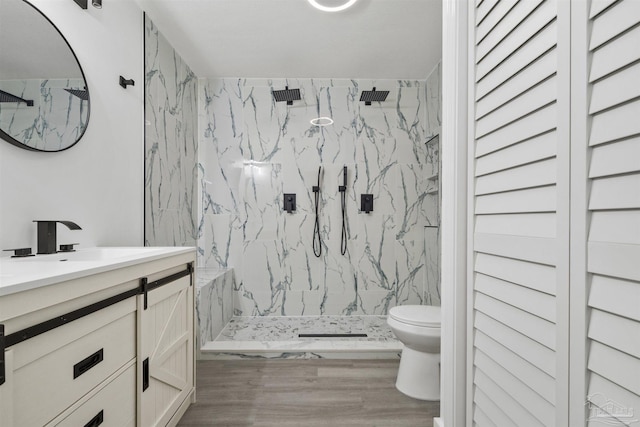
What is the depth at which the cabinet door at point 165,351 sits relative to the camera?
50.1 inches

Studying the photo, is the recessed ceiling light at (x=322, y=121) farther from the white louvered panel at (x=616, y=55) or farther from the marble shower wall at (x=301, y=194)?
the white louvered panel at (x=616, y=55)

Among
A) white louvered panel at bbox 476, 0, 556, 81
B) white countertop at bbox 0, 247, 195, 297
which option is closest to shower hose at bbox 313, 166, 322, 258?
white countertop at bbox 0, 247, 195, 297

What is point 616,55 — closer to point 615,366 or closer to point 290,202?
point 615,366

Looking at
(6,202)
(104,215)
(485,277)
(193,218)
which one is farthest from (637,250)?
(193,218)

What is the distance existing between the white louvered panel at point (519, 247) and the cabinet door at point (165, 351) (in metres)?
1.31

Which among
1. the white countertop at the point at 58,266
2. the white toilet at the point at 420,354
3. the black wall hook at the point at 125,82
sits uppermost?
the black wall hook at the point at 125,82

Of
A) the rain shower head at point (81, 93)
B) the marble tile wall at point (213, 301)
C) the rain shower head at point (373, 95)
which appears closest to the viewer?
the rain shower head at point (81, 93)

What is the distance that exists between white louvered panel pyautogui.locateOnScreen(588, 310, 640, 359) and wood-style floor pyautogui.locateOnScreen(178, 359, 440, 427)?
4.54 feet

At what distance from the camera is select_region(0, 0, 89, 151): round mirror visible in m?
1.21

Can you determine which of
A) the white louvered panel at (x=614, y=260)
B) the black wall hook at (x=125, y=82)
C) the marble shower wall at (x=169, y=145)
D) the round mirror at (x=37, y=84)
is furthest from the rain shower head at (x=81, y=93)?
the white louvered panel at (x=614, y=260)

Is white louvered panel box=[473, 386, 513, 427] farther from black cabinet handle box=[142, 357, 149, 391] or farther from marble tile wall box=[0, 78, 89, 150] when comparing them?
marble tile wall box=[0, 78, 89, 150]

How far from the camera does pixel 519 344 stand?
0.85 meters

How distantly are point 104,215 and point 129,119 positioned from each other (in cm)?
67

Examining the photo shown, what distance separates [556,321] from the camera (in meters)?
0.72
